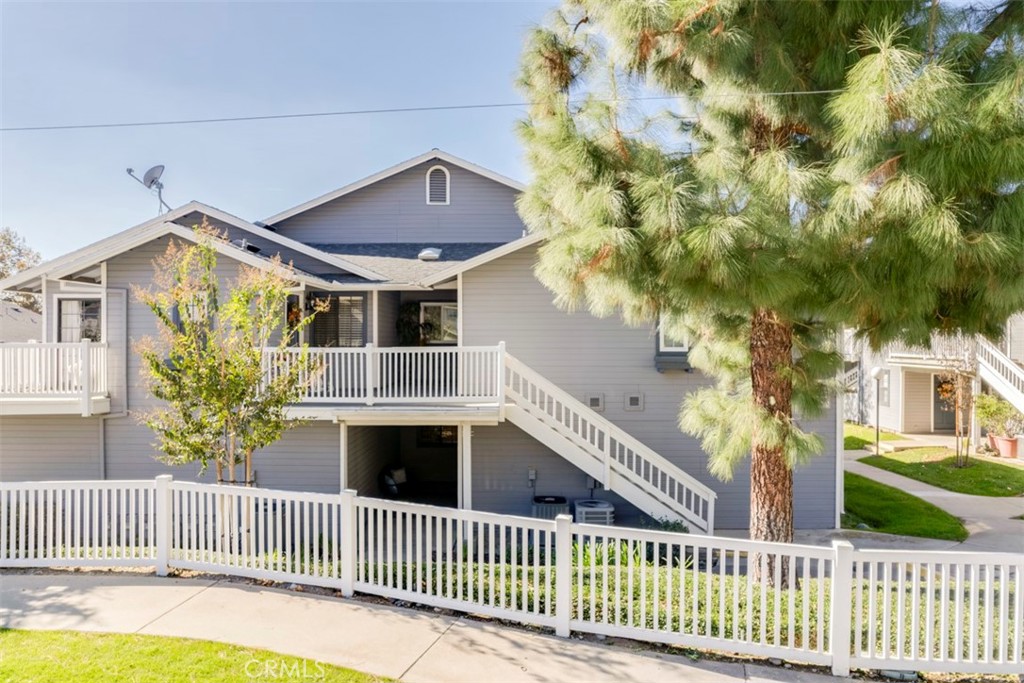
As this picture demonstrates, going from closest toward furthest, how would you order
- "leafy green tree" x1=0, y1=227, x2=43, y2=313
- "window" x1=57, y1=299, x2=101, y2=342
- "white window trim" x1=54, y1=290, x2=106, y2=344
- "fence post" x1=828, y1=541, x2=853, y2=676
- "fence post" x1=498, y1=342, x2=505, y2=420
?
"fence post" x1=828, y1=541, x2=853, y2=676
"fence post" x1=498, y1=342, x2=505, y2=420
"white window trim" x1=54, y1=290, x2=106, y2=344
"window" x1=57, y1=299, x2=101, y2=342
"leafy green tree" x1=0, y1=227, x2=43, y2=313

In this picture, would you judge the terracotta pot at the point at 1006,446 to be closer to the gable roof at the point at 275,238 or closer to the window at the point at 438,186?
the window at the point at 438,186

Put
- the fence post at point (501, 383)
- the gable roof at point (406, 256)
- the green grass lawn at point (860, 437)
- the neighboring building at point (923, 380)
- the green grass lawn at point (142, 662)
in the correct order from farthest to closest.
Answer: the green grass lawn at point (860, 437) → the neighboring building at point (923, 380) → the gable roof at point (406, 256) → the fence post at point (501, 383) → the green grass lawn at point (142, 662)

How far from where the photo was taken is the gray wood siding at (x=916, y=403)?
20.5 m

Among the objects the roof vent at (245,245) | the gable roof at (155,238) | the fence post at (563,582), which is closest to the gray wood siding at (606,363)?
the gable roof at (155,238)

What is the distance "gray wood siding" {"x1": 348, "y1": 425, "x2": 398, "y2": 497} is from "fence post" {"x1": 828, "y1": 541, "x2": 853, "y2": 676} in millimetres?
8093

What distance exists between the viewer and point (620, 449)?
32.8 ft

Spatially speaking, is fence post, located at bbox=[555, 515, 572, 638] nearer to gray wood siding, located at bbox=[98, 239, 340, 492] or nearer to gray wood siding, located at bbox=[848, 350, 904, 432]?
gray wood siding, located at bbox=[98, 239, 340, 492]

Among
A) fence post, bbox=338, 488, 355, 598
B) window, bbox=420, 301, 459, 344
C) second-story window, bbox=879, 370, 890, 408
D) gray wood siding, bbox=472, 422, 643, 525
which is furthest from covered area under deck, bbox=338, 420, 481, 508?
second-story window, bbox=879, 370, 890, 408

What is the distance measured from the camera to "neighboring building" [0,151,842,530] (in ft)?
30.7

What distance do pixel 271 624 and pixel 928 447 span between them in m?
19.6

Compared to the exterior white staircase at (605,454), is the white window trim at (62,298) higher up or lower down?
higher up

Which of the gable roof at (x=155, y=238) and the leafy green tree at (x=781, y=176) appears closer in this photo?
the leafy green tree at (x=781, y=176)

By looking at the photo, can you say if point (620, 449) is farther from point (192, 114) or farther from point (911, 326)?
point (192, 114)

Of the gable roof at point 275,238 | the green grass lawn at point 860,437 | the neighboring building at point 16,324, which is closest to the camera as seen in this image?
the gable roof at point 275,238
